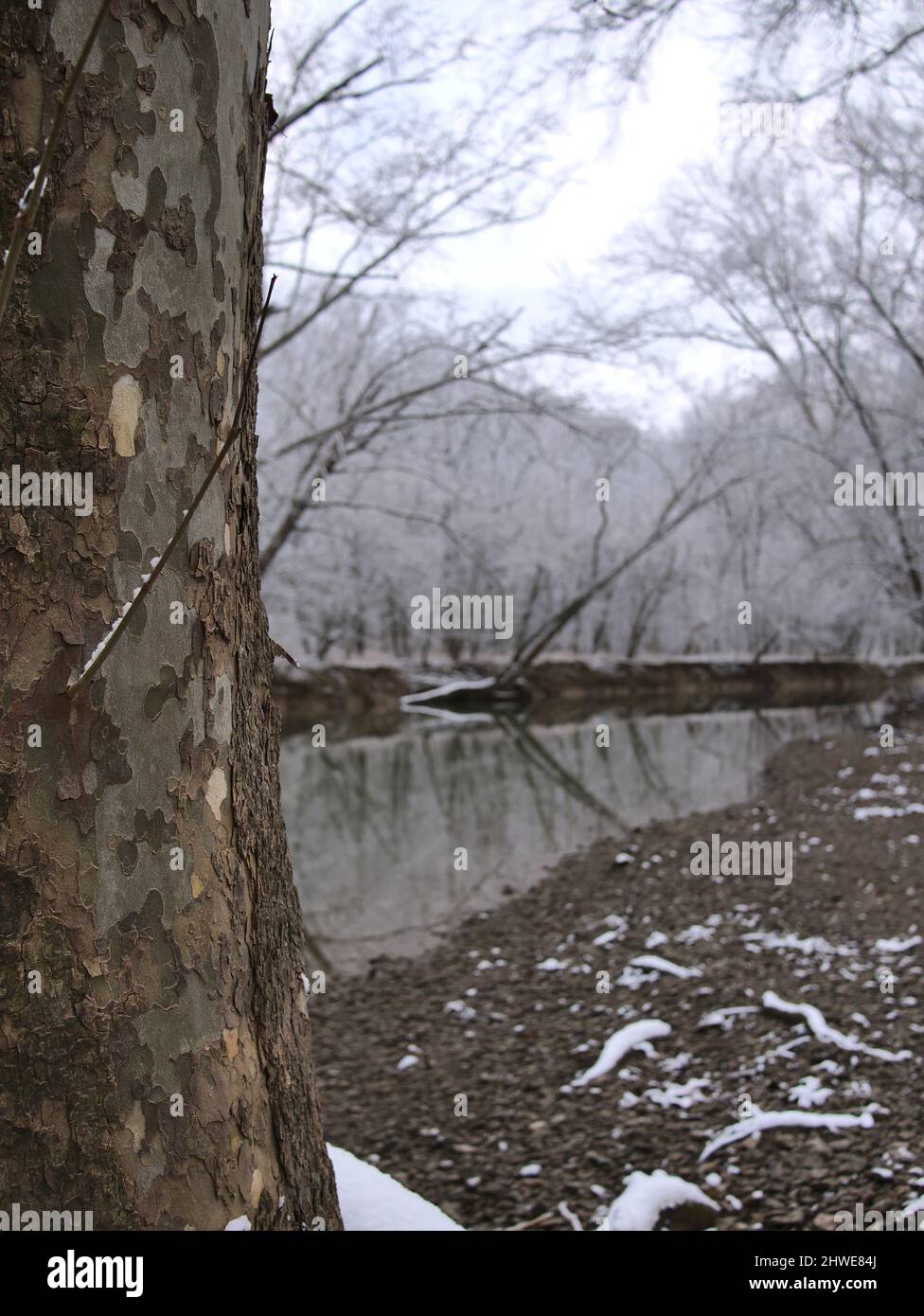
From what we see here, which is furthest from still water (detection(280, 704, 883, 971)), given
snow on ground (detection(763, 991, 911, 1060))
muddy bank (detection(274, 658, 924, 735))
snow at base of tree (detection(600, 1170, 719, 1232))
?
muddy bank (detection(274, 658, 924, 735))

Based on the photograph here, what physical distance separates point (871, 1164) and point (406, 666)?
83.5 ft

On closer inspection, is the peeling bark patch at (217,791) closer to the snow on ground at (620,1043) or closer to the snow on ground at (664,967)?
the snow on ground at (620,1043)

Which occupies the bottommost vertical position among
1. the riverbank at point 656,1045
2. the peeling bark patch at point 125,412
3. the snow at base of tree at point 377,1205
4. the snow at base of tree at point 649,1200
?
the riverbank at point 656,1045

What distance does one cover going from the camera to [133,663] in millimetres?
1386

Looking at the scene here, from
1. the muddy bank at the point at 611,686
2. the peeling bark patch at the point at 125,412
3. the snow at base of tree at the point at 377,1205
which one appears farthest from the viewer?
the muddy bank at the point at 611,686

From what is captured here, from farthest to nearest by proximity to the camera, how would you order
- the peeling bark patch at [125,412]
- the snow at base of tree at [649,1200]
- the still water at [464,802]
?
the still water at [464,802] < the snow at base of tree at [649,1200] < the peeling bark patch at [125,412]

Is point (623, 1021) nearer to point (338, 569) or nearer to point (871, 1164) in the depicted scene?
point (871, 1164)

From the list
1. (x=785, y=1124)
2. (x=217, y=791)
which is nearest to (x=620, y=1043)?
(x=785, y=1124)

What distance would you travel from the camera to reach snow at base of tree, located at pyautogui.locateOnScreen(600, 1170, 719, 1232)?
8.48 feet

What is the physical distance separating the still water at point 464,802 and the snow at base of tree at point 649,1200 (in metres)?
3.63

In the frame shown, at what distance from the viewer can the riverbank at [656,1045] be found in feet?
10.3

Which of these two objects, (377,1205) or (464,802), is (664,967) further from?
(464,802)

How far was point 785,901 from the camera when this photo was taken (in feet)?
19.9

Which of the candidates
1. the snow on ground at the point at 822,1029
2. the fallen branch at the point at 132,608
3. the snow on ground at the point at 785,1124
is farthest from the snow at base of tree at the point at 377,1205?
the snow on ground at the point at 822,1029
